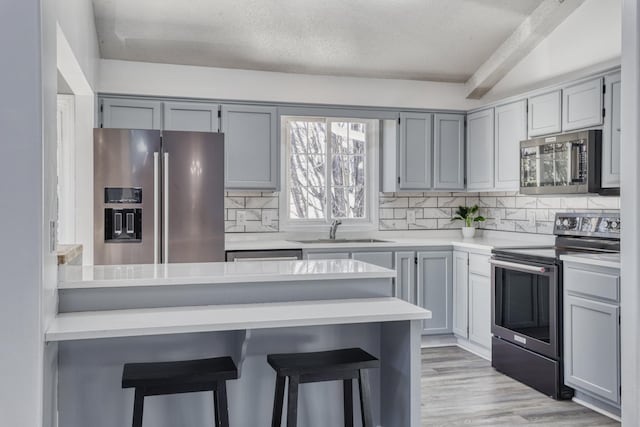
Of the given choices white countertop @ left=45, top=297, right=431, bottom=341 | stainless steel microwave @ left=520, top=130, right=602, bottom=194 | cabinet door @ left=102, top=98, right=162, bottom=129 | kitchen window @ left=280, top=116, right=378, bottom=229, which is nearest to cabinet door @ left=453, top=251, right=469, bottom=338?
stainless steel microwave @ left=520, top=130, right=602, bottom=194

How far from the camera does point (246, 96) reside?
4.86 meters

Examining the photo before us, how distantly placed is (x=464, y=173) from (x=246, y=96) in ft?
6.98

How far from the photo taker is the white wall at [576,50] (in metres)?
3.95

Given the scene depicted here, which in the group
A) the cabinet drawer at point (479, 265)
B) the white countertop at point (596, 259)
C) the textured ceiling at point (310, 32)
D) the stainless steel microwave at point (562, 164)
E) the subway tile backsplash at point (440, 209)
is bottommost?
the cabinet drawer at point (479, 265)

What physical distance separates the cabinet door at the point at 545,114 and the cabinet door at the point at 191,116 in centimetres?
250

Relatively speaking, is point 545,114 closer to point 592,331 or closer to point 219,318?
point 592,331

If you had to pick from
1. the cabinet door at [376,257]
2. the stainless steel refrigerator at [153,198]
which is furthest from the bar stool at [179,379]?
the cabinet door at [376,257]

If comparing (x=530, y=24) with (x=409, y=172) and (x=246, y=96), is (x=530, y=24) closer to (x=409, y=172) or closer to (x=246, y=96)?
(x=409, y=172)

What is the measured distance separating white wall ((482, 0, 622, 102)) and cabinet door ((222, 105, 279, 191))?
2181 mm

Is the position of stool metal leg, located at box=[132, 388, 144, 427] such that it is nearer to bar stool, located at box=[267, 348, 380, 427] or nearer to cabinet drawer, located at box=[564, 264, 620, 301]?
bar stool, located at box=[267, 348, 380, 427]

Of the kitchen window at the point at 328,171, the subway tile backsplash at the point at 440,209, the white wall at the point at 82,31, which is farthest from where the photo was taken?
the kitchen window at the point at 328,171

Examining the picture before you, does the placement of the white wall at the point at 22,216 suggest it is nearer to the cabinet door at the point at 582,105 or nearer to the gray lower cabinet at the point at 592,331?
the gray lower cabinet at the point at 592,331

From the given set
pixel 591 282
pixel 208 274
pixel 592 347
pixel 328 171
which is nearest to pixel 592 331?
pixel 592 347

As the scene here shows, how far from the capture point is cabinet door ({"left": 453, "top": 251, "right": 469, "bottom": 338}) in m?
4.72
